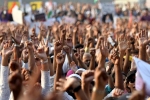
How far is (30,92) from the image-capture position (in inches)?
99.9

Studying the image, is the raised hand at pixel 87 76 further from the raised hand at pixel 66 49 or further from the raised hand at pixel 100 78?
the raised hand at pixel 66 49

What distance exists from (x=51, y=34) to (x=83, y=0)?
20.8 metres

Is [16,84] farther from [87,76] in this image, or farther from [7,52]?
[7,52]

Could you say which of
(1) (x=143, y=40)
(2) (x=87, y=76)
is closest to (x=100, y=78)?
(2) (x=87, y=76)

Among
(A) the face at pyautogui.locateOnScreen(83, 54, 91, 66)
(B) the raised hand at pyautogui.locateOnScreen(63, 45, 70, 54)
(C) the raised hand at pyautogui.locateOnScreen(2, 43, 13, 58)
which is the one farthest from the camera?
(A) the face at pyautogui.locateOnScreen(83, 54, 91, 66)

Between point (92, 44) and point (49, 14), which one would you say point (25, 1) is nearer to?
point (49, 14)

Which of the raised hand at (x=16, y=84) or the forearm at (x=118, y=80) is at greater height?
the raised hand at (x=16, y=84)

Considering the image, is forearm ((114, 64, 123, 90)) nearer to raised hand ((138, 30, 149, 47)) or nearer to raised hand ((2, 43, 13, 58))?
raised hand ((2, 43, 13, 58))

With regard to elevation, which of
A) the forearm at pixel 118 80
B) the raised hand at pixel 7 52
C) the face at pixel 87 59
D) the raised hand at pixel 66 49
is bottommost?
the face at pixel 87 59

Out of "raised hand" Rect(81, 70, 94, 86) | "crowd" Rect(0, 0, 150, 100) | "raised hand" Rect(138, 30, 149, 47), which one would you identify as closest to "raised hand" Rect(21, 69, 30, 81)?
"crowd" Rect(0, 0, 150, 100)

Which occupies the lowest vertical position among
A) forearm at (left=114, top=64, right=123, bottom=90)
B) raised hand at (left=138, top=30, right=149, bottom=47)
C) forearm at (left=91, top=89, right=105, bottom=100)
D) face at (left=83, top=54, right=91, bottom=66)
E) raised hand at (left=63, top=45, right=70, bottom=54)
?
face at (left=83, top=54, right=91, bottom=66)

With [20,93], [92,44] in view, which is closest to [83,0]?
[92,44]

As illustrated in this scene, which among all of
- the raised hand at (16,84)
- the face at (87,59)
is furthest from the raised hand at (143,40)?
the raised hand at (16,84)

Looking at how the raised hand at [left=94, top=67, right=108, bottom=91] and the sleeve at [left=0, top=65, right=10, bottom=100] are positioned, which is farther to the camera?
the sleeve at [left=0, top=65, right=10, bottom=100]
